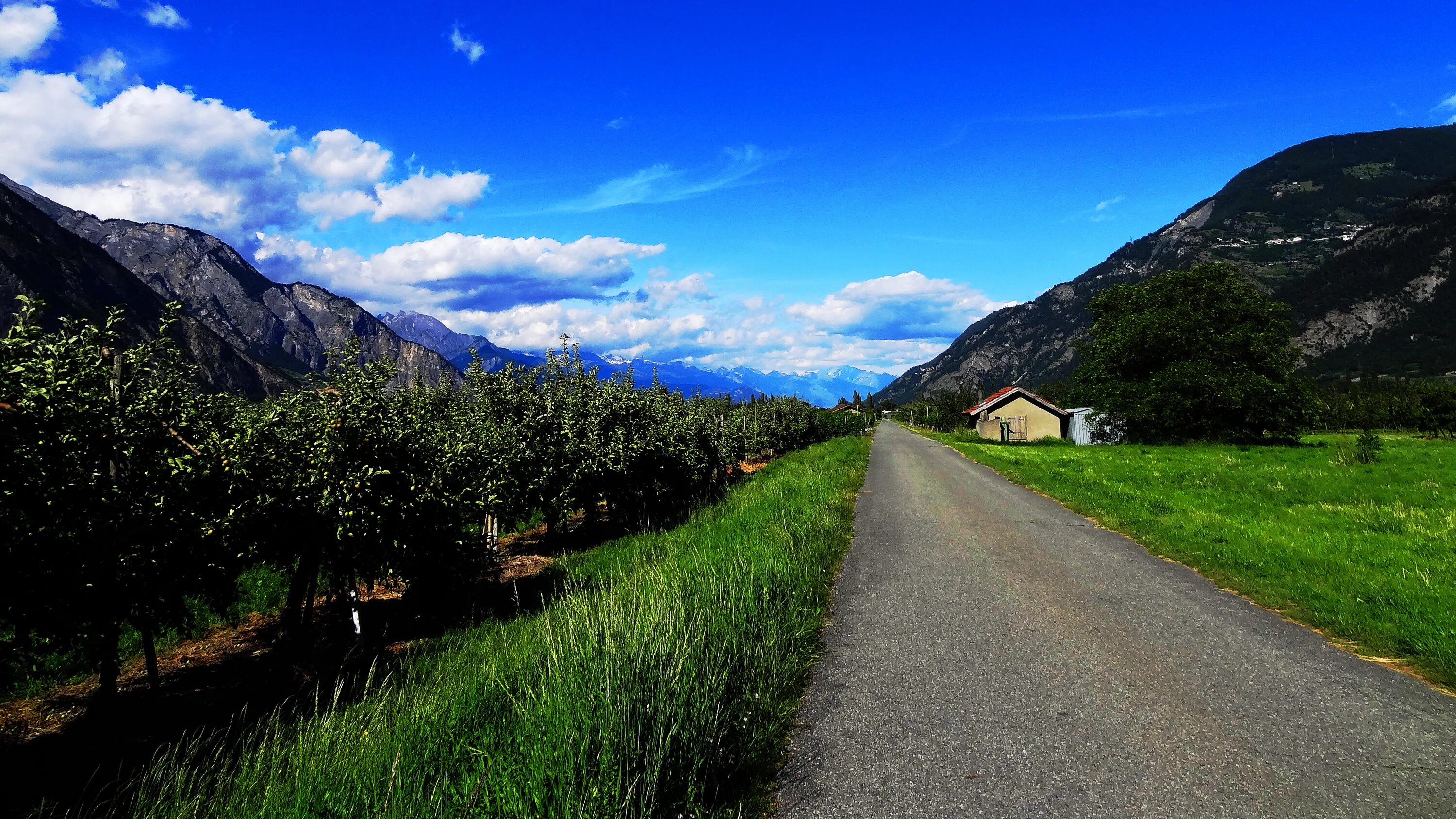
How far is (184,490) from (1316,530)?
16.5 metres

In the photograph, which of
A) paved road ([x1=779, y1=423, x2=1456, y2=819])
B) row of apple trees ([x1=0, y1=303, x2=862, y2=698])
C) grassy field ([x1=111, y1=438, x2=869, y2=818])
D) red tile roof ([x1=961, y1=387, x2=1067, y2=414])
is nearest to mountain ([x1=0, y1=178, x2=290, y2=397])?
red tile roof ([x1=961, y1=387, x2=1067, y2=414])

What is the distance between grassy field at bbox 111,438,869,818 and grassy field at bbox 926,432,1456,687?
582 cm

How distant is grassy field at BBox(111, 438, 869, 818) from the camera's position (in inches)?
129

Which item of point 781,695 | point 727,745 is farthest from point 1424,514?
point 727,745

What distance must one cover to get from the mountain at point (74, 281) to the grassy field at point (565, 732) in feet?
501

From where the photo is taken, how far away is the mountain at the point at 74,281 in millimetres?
138250

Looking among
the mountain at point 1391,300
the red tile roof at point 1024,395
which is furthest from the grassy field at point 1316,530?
the mountain at point 1391,300

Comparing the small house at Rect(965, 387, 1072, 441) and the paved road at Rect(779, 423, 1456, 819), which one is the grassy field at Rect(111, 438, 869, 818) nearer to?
the paved road at Rect(779, 423, 1456, 819)

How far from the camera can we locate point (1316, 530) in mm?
10547

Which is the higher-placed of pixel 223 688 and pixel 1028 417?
pixel 1028 417

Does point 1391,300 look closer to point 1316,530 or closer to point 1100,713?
point 1316,530

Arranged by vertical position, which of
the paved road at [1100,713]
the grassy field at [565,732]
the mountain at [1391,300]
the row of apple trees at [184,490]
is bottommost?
the paved road at [1100,713]

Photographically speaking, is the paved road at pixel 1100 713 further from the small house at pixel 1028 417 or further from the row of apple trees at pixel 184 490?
the small house at pixel 1028 417

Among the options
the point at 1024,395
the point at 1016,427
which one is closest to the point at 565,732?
the point at 1016,427
